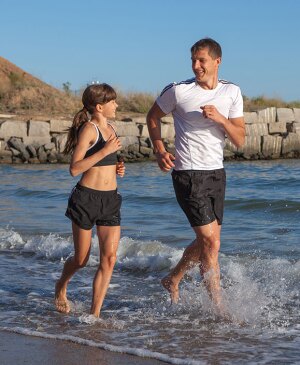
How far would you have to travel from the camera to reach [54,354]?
5.08 m

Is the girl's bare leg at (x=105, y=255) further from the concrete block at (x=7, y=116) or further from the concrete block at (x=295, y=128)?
the concrete block at (x=295, y=128)

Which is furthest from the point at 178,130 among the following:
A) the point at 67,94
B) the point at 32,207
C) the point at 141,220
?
the point at 67,94


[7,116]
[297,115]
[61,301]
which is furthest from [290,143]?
[61,301]

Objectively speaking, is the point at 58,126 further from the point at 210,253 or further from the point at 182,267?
A: the point at 210,253

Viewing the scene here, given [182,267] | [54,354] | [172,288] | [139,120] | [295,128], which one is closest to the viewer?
[54,354]

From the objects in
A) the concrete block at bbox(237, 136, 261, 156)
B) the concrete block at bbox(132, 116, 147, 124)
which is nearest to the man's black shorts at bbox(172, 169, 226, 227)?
the concrete block at bbox(132, 116, 147, 124)

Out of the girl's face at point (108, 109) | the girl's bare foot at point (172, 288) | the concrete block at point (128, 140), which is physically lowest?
the girl's bare foot at point (172, 288)

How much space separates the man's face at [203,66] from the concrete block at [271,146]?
87.2ft

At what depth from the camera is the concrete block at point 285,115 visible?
3394cm

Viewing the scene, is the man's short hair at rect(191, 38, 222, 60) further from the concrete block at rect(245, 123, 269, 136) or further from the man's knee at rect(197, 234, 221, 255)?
the concrete block at rect(245, 123, 269, 136)

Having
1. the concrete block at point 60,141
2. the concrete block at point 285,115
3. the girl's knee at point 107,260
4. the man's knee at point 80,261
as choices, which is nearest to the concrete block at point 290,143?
the concrete block at point 285,115

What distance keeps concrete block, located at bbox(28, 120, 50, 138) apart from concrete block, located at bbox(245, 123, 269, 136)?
7.89m

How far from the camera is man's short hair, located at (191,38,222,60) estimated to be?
5816 mm

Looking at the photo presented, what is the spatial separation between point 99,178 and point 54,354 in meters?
1.33
